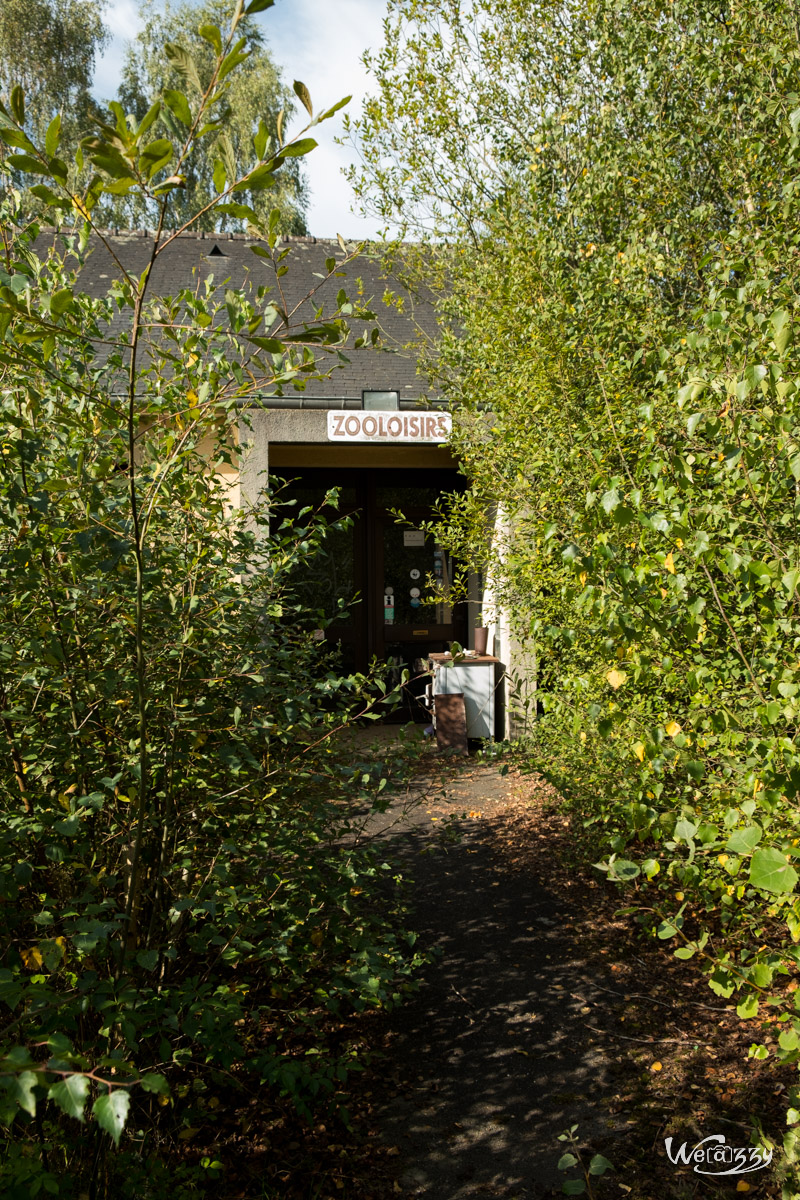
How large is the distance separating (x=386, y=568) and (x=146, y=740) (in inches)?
359

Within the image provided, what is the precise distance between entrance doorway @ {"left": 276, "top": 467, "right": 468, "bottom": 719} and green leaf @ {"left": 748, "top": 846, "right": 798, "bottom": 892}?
974 cm

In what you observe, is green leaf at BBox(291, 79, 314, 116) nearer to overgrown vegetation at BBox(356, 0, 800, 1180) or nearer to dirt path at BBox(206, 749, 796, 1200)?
overgrown vegetation at BBox(356, 0, 800, 1180)

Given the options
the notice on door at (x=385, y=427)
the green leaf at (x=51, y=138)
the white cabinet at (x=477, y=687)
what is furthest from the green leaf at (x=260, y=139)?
the white cabinet at (x=477, y=687)

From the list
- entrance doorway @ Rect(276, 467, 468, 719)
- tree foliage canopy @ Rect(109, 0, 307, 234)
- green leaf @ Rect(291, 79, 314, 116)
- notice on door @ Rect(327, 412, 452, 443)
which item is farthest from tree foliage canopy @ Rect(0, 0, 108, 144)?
green leaf @ Rect(291, 79, 314, 116)

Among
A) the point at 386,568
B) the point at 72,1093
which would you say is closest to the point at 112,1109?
the point at 72,1093

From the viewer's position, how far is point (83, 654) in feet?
8.09

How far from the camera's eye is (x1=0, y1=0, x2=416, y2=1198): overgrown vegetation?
1.97 m

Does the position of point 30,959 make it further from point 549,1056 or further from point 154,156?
point 549,1056

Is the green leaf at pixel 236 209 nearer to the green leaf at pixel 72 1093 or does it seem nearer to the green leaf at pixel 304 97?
the green leaf at pixel 304 97

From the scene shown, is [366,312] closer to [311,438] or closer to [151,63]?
[311,438]

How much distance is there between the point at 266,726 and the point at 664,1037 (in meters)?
2.44

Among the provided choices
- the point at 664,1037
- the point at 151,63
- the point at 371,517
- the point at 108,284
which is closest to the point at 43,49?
the point at 151,63

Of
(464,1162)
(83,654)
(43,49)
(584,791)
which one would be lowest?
(464,1162)

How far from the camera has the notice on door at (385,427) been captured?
8.52 metres
